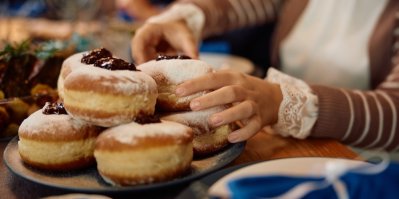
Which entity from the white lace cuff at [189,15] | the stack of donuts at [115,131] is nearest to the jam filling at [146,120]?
the stack of donuts at [115,131]

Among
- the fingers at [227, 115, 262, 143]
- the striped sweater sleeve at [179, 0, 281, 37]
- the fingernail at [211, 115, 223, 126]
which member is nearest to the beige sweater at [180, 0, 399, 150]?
the striped sweater sleeve at [179, 0, 281, 37]

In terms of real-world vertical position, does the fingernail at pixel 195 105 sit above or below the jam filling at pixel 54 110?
above

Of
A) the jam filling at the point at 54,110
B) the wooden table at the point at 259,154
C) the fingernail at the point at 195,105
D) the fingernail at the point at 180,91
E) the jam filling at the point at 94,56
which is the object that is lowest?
the wooden table at the point at 259,154

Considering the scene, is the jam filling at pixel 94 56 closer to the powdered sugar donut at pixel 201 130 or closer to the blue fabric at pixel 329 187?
the powdered sugar donut at pixel 201 130

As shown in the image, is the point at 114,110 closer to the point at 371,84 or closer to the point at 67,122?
the point at 67,122

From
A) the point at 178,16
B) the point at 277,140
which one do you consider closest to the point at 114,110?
the point at 277,140

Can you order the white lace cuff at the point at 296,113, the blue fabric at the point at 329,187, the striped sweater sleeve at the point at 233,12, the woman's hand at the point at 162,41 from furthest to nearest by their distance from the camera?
the striped sweater sleeve at the point at 233,12 → the woman's hand at the point at 162,41 → the white lace cuff at the point at 296,113 → the blue fabric at the point at 329,187

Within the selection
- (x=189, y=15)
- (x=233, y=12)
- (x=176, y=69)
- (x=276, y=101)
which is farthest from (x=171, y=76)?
(x=233, y=12)
